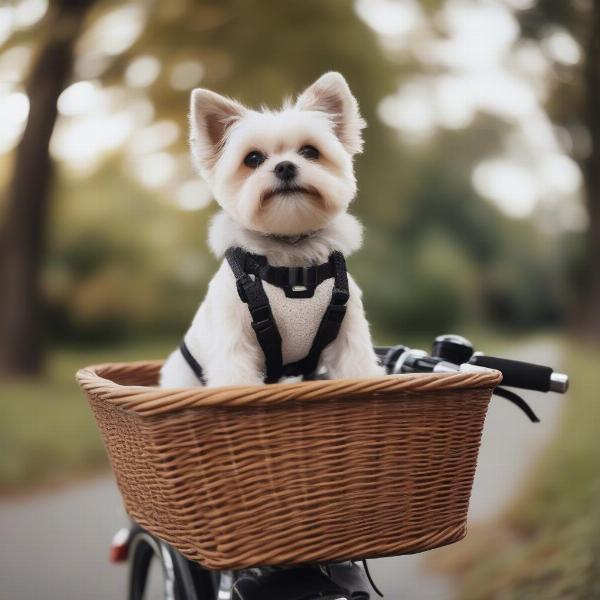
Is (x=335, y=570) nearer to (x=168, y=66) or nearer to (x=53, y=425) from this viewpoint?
(x=53, y=425)

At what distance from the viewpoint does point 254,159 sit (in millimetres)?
1758

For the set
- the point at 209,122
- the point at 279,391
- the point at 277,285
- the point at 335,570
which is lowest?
the point at 335,570

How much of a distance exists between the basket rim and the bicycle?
19 cm

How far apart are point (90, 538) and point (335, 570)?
132 inches

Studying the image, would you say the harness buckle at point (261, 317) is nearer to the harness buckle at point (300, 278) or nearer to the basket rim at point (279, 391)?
the harness buckle at point (300, 278)

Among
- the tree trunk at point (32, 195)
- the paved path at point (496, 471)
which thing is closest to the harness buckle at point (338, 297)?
the paved path at point (496, 471)

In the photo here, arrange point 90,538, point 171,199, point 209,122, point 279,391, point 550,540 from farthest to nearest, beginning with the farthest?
point 171,199
point 90,538
point 550,540
point 209,122
point 279,391

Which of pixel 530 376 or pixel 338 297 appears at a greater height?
pixel 338 297

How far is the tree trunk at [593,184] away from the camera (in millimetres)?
8188

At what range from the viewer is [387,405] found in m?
1.42

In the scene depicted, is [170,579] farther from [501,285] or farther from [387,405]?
[501,285]

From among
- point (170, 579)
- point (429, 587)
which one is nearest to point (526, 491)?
point (429, 587)

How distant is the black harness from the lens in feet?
5.50

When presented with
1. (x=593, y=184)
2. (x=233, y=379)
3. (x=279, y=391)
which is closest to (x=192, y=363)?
(x=233, y=379)
